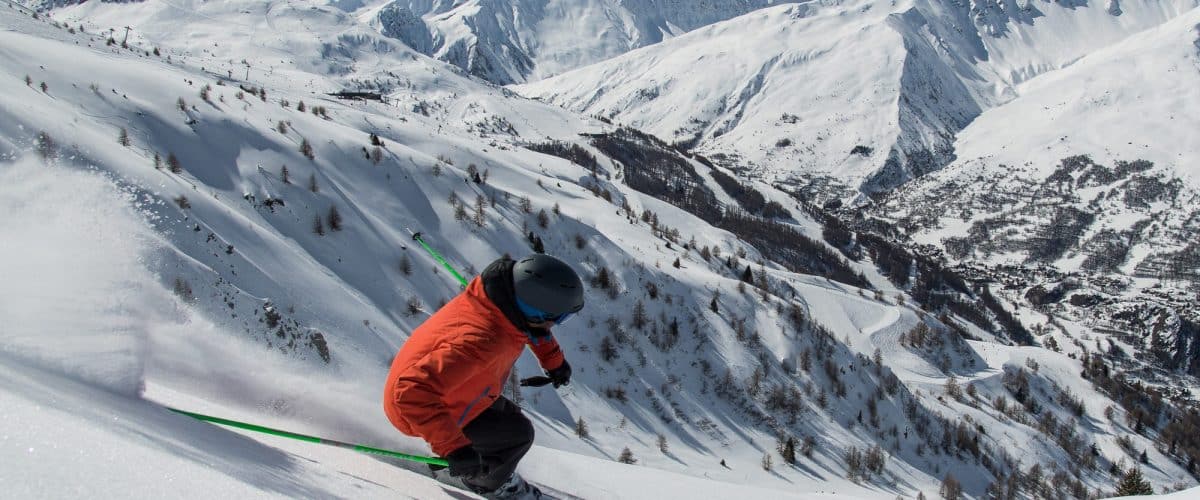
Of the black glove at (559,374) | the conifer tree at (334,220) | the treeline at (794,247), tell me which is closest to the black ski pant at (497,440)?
the black glove at (559,374)

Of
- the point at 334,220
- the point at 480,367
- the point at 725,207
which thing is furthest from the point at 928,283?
the point at 480,367

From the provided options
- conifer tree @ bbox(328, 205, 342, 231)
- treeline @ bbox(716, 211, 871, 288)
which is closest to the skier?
conifer tree @ bbox(328, 205, 342, 231)

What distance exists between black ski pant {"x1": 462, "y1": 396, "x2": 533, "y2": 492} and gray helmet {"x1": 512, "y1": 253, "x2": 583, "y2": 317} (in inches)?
32.7

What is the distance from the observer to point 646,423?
1875 cm

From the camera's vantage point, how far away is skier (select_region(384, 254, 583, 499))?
4.11 m

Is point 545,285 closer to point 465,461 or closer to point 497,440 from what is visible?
point 497,440

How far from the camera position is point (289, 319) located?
33.6 ft

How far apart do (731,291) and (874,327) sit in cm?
3085

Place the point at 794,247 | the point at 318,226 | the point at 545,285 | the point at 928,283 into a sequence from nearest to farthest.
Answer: the point at 545,285
the point at 318,226
the point at 794,247
the point at 928,283

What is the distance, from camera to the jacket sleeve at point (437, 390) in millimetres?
4066

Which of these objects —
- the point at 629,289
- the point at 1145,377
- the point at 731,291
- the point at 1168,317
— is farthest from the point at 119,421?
the point at 1168,317

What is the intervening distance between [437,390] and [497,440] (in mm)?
716

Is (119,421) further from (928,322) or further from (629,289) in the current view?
(928,322)

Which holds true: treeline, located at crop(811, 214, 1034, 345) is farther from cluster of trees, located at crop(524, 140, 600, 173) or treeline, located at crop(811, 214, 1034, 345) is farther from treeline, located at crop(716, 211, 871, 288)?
cluster of trees, located at crop(524, 140, 600, 173)
